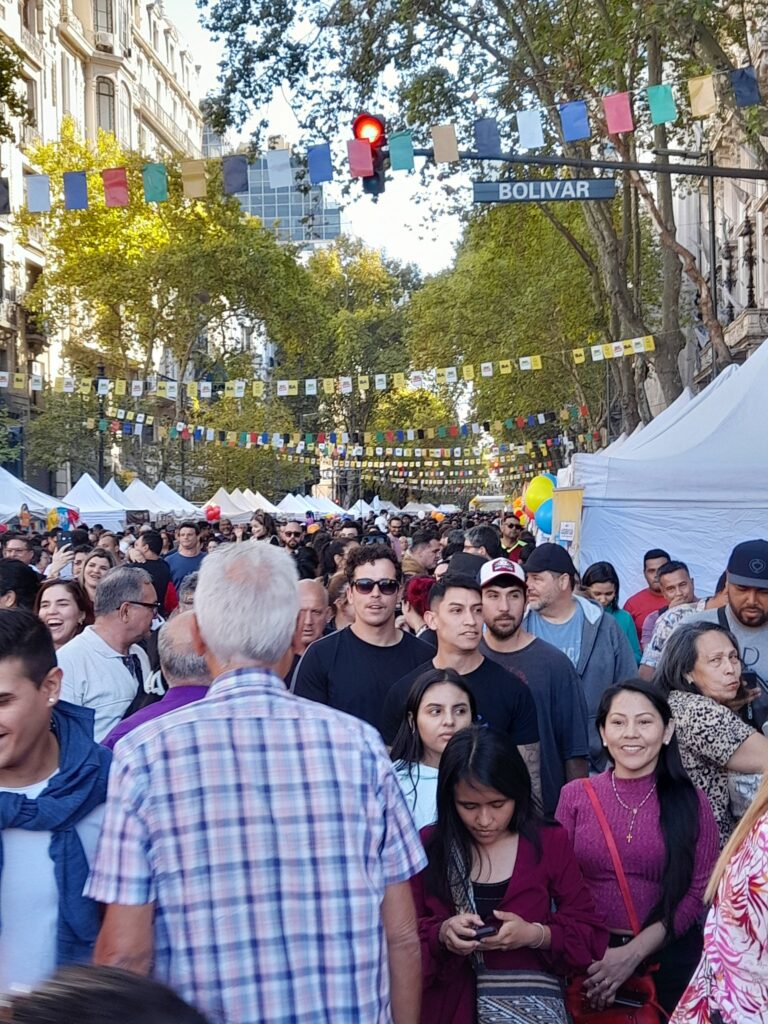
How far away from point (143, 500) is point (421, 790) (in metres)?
31.1

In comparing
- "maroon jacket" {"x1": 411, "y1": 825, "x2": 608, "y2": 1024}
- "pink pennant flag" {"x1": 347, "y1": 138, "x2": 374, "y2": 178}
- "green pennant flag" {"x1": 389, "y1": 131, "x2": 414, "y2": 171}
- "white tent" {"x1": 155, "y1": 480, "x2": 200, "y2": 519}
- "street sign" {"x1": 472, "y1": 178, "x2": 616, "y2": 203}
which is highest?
"green pennant flag" {"x1": 389, "y1": 131, "x2": 414, "y2": 171}

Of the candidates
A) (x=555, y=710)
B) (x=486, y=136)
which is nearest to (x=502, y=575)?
(x=555, y=710)

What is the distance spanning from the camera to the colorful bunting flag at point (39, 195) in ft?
48.3

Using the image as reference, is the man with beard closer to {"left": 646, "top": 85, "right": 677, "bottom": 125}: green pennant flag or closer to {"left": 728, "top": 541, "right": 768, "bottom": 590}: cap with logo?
{"left": 728, "top": 541, "right": 768, "bottom": 590}: cap with logo

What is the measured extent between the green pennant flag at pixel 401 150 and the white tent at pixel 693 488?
3.47 meters

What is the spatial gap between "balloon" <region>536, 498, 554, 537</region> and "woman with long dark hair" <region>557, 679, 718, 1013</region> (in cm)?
1489

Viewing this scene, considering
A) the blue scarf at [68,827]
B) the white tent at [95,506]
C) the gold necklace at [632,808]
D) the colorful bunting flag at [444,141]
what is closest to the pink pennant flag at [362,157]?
the colorful bunting flag at [444,141]

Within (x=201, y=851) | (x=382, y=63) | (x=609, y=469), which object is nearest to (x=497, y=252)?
(x=382, y=63)

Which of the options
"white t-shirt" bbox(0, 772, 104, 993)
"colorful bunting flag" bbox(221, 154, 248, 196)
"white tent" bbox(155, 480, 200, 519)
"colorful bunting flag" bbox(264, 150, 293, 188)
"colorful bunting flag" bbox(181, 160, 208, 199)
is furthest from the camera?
"white tent" bbox(155, 480, 200, 519)

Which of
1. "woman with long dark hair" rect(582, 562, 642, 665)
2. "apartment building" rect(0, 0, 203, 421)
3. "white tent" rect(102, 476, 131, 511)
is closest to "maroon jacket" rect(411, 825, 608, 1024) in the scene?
"woman with long dark hair" rect(582, 562, 642, 665)

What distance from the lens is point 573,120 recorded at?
13305mm

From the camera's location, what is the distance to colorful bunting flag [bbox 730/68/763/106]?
1220cm

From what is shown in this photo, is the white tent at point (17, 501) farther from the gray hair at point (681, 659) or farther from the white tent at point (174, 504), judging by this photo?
the gray hair at point (681, 659)

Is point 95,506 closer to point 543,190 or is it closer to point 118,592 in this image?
point 543,190
